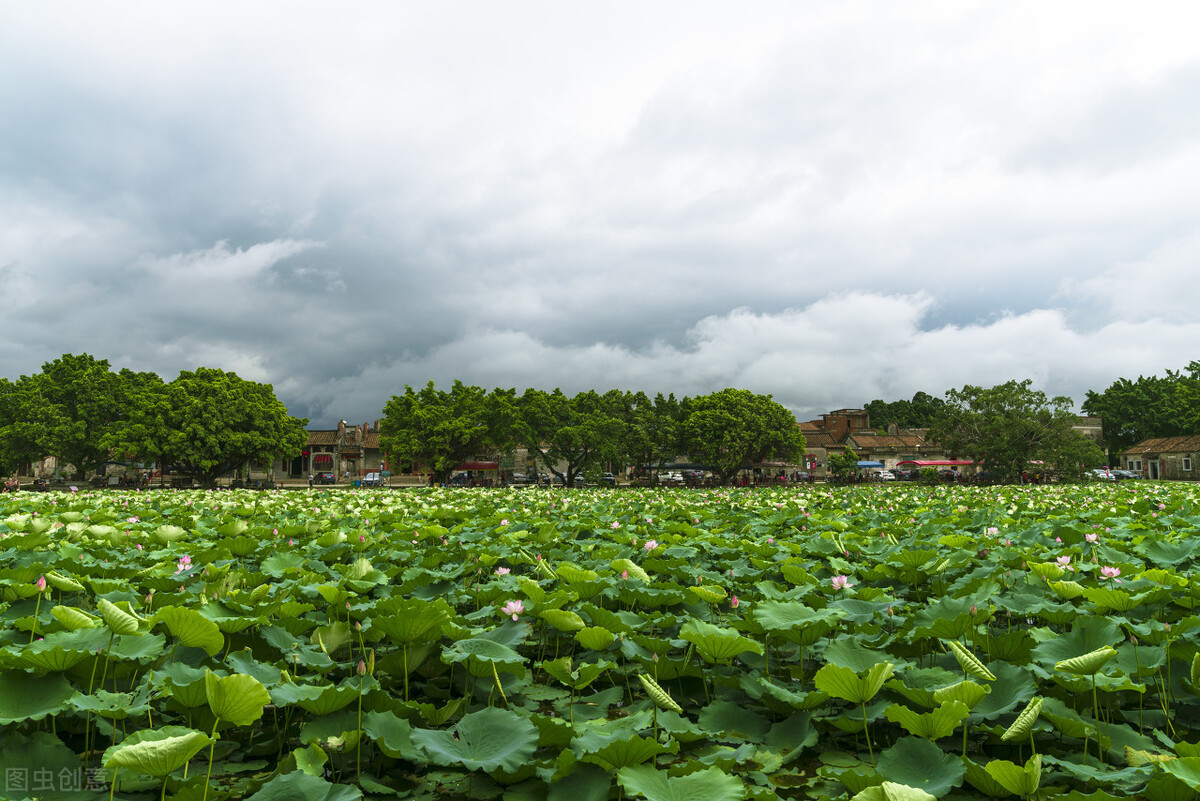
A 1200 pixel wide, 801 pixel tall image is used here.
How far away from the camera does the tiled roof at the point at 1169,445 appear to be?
51.7 meters

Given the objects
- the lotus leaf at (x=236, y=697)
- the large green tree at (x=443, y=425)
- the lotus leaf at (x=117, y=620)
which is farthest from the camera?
the large green tree at (x=443, y=425)

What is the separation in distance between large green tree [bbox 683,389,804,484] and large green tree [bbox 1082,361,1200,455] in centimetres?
4138

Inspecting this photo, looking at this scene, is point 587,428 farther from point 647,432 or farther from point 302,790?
point 302,790

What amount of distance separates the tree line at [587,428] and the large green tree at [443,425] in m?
0.06

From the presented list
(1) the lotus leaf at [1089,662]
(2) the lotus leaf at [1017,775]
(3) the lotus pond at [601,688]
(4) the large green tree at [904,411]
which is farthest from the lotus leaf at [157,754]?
(4) the large green tree at [904,411]

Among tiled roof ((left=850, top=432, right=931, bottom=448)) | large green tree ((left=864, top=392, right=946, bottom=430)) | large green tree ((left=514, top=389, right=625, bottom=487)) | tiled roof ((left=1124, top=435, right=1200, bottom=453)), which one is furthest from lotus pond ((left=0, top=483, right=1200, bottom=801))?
large green tree ((left=864, top=392, right=946, bottom=430))

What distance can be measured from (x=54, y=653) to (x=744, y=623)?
2.60 m

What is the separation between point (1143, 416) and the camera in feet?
206

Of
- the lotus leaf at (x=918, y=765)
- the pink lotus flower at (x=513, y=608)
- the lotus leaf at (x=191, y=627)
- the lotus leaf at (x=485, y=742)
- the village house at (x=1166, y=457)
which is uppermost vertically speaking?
the lotus leaf at (x=191, y=627)

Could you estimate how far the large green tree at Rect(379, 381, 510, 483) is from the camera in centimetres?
→ 3666

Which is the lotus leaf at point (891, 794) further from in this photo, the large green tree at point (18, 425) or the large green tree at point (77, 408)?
the large green tree at point (18, 425)

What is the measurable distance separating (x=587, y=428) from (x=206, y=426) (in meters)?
20.8

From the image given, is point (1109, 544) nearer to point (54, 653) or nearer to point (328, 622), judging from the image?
point (328, 622)

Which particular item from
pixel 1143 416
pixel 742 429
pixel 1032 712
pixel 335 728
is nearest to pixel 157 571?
pixel 335 728
